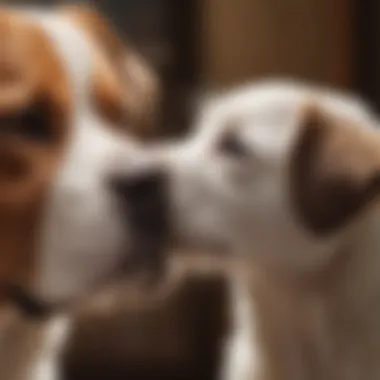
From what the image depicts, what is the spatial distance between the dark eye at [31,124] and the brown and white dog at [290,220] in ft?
0.27

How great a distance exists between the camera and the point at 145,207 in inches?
24.8

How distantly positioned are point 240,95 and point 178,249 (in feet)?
0.43

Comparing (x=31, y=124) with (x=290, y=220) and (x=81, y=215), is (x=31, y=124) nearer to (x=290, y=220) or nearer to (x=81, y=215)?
(x=81, y=215)

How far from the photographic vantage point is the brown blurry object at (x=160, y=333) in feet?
2.23

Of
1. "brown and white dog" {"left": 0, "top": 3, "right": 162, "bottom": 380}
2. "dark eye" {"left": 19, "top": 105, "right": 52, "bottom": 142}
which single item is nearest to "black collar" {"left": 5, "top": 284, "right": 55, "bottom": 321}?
"brown and white dog" {"left": 0, "top": 3, "right": 162, "bottom": 380}

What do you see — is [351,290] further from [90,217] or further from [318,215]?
[90,217]

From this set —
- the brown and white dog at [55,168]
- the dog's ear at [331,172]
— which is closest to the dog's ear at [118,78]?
the brown and white dog at [55,168]

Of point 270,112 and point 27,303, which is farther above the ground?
point 270,112

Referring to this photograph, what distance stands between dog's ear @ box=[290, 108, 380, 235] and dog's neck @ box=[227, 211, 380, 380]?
23 mm

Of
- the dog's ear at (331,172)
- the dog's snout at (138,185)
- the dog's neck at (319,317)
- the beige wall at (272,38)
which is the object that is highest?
the beige wall at (272,38)

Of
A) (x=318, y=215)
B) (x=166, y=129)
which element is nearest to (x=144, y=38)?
(x=166, y=129)

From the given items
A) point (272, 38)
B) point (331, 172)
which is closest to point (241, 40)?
point (272, 38)

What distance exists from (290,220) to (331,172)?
44mm

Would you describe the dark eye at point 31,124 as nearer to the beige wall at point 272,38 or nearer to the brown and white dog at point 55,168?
the brown and white dog at point 55,168
